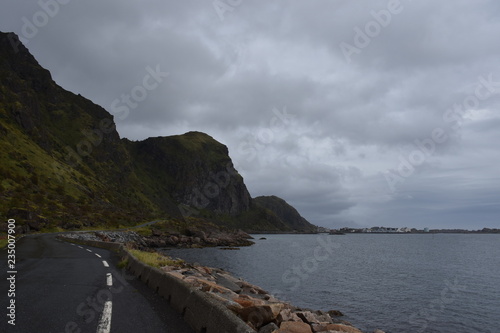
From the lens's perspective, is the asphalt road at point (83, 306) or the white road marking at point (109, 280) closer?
the asphalt road at point (83, 306)

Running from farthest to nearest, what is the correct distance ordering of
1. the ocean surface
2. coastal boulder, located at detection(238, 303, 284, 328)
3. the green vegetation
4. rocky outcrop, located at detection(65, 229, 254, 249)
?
1. rocky outcrop, located at detection(65, 229, 254, 249)
2. the ocean surface
3. the green vegetation
4. coastal boulder, located at detection(238, 303, 284, 328)

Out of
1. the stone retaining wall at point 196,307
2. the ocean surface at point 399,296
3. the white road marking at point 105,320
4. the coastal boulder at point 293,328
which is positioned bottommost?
the ocean surface at point 399,296

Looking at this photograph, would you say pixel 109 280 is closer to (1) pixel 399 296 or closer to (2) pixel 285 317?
(2) pixel 285 317

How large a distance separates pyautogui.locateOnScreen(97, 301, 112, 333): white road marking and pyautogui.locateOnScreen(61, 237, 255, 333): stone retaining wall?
1668 mm

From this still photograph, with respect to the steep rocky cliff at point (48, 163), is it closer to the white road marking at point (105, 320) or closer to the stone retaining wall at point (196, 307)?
the stone retaining wall at point (196, 307)

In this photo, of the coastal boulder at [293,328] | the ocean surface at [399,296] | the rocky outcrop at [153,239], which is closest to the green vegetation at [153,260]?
the coastal boulder at [293,328]

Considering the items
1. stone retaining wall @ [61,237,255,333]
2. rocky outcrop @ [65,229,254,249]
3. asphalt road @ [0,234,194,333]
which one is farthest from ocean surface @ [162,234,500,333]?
rocky outcrop @ [65,229,254,249]

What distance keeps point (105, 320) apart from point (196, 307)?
222 centimetres

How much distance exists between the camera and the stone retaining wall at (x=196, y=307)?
6.18 m

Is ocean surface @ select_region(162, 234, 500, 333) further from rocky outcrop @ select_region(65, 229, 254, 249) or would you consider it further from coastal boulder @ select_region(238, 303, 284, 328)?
rocky outcrop @ select_region(65, 229, 254, 249)

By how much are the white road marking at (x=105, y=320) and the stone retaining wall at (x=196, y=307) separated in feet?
5.47

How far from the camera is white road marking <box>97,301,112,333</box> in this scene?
7258mm

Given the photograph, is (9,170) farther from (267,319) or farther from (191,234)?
(267,319)

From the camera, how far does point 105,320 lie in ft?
26.1
